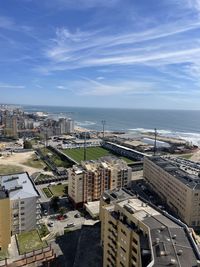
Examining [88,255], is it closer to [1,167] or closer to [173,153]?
[1,167]

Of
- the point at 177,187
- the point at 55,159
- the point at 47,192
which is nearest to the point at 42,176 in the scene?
the point at 47,192

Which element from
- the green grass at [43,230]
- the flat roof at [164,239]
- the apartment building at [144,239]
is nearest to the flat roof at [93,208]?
the green grass at [43,230]

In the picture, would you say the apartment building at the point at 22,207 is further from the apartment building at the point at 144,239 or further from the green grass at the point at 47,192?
the green grass at the point at 47,192

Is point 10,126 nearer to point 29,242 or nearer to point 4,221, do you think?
point 29,242

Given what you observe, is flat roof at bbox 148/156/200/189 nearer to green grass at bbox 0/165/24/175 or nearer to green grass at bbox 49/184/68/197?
green grass at bbox 49/184/68/197

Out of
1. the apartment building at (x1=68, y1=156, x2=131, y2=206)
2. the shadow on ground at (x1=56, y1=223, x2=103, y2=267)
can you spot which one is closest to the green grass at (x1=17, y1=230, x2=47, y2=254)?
the shadow on ground at (x1=56, y1=223, x2=103, y2=267)

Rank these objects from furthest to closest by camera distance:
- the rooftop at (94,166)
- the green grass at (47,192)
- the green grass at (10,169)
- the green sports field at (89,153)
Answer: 1. the green sports field at (89,153)
2. the green grass at (10,169)
3. the green grass at (47,192)
4. the rooftop at (94,166)
